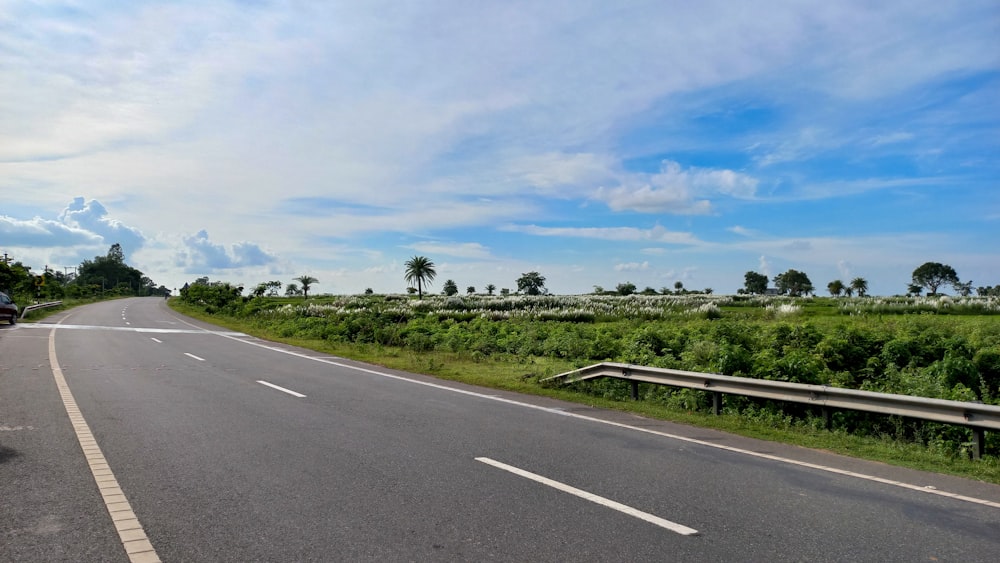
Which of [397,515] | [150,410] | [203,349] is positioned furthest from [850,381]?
[203,349]

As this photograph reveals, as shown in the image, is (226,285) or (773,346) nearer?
(773,346)

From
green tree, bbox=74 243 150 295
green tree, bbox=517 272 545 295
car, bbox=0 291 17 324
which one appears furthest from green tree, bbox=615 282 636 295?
green tree, bbox=74 243 150 295

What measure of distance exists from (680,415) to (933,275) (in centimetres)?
10183

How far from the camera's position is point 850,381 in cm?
1415

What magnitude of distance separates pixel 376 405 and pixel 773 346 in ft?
35.3

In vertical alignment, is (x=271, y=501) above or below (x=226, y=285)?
below

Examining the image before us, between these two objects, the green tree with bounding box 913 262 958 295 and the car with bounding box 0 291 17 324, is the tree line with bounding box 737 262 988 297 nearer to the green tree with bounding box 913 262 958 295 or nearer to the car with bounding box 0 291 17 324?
the green tree with bounding box 913 262 958 295

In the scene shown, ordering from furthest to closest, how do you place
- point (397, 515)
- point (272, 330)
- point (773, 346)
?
point (272, 330) → point (773, 346) → point (397, 515)

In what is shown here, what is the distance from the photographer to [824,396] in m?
10.1

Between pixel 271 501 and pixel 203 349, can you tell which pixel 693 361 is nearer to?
pixel 271 501

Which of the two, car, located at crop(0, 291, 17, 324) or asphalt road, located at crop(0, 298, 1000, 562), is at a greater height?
car, located at crop(0, 291, 17, 324)

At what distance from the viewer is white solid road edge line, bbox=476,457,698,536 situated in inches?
214

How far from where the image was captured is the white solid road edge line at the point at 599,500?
5433mm

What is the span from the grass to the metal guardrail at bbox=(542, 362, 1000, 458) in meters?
0.44
